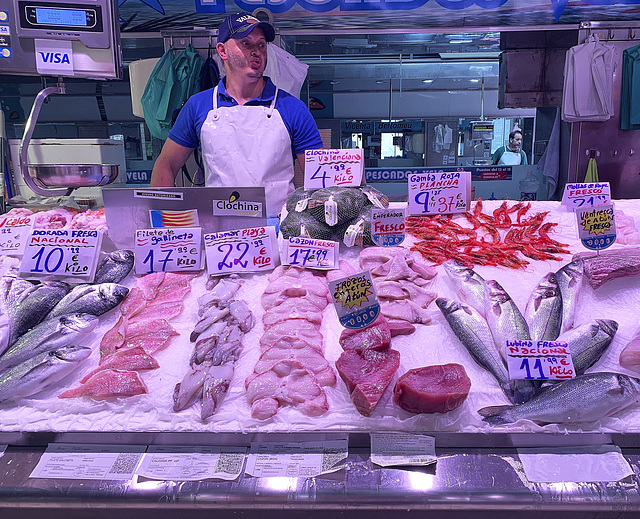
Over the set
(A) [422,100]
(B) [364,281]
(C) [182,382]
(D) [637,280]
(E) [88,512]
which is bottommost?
(E) [88,512]

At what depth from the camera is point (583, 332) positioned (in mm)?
1496

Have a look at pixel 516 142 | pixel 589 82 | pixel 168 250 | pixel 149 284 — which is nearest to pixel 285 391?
pixel 149 284

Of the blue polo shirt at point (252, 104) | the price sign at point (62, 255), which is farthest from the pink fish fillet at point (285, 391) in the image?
the blue polo shirt at point (252, 104)

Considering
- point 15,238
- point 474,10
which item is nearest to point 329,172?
point 15,238

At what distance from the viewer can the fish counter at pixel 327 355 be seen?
1247 millimetres

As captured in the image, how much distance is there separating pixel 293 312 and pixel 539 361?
0.76 m

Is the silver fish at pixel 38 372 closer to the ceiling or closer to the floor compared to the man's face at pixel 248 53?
closer to the floor

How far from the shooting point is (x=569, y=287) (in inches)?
70.0

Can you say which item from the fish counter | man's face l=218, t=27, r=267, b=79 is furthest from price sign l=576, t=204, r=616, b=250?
man's face l=218, t=27, r=267, b=79

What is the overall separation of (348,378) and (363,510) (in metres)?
0.33

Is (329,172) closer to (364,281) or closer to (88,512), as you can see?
(364,281)

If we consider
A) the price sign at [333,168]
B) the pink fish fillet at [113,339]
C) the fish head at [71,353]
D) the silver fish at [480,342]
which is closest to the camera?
the silver fish at [480,342]

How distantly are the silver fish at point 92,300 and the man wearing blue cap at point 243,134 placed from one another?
1410 mm

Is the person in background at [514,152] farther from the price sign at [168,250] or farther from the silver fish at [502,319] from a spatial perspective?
the price sign at [168,250]
